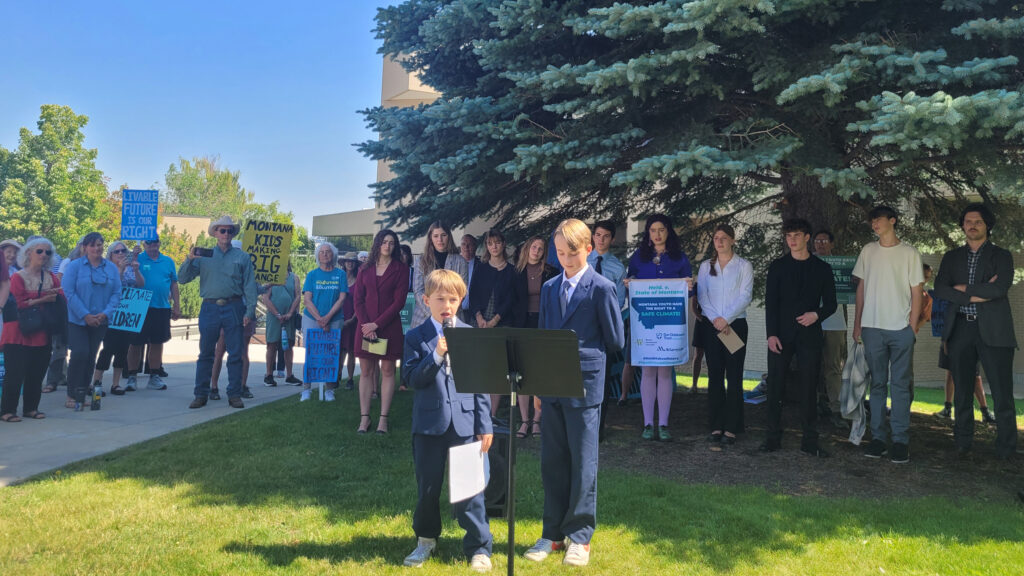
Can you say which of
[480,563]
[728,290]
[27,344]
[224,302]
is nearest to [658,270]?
[728,290]

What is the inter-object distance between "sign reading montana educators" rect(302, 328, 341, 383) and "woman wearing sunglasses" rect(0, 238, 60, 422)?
3.04m

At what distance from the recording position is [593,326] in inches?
175

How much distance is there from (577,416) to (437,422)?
820 millimetres

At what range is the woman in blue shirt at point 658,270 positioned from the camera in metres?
7.41

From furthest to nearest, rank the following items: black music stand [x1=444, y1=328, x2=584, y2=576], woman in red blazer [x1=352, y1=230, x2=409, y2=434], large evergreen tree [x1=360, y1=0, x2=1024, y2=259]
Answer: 1. woman in red blazer [x1=352, y1=230, x2=409, y2=434]
2. large evergreen tree [x1=360, y1=0, x2=1024, y2=259]
3. black music stand [x1=444, y1=328, x2=584, y2=576]

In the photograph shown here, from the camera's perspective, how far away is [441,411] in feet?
13.9

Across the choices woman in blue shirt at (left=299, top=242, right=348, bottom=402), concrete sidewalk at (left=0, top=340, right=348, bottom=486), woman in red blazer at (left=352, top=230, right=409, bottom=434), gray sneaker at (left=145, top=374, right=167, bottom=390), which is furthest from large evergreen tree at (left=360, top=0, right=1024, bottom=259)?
gray sneaker at (left=145, top=374, right=167, bottom=390)

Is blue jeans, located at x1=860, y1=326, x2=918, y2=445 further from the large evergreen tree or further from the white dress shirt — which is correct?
the large evergreen tree


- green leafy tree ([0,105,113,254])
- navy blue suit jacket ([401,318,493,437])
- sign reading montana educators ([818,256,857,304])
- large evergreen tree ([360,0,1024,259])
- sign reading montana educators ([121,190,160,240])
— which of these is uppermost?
green leafy tree ([0,105,113,254])

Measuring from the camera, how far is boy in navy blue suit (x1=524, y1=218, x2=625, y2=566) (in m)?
4.31

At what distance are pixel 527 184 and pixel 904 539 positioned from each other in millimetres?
5232

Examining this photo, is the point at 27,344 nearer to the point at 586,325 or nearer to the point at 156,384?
the point at 156,384

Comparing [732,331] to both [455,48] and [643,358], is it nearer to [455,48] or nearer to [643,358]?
[643,358]

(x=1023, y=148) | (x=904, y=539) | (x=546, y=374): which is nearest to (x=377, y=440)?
(x=546, y=374)
